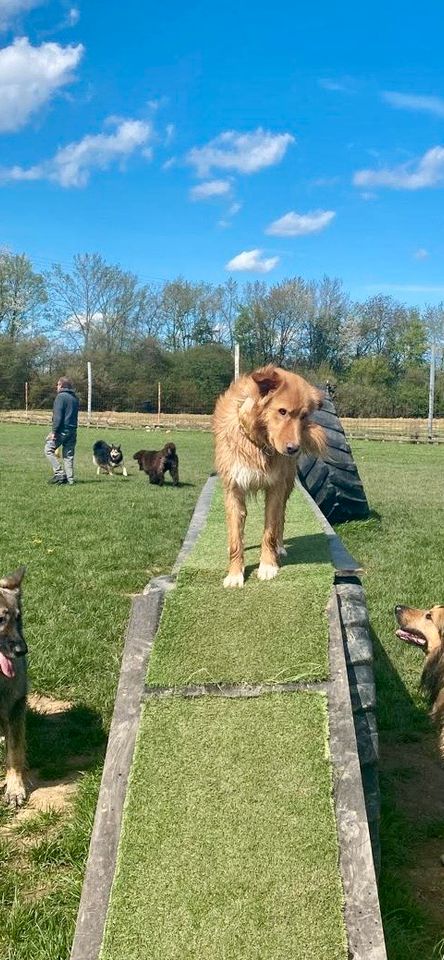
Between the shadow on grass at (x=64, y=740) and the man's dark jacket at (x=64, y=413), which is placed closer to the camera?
the shadow on grass at (x=64, y=740)

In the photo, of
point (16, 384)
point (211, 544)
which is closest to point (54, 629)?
point (211, 544)

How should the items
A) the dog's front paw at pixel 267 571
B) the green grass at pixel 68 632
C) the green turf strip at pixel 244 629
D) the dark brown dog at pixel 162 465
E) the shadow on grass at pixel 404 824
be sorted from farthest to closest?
the dark brown dog at pixel 162 465 < the dog's front paw at pixel 267 571 < the green turf strip at pixel 244 629 < the green grass at pixel 68 632 < the shadow on grass at pixel 404 824

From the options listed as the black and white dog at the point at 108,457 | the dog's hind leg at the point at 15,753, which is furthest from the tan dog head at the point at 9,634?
the black and white dog at the point at 108,457

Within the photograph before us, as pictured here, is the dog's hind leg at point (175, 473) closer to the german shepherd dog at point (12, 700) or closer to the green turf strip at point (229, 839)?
the german shepherd dog at point (12, 700)

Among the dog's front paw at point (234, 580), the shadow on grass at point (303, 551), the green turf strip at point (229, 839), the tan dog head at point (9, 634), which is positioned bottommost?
the green turf strip at point (229, 839)

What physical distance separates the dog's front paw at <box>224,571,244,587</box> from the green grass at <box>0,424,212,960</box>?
4.30 ft

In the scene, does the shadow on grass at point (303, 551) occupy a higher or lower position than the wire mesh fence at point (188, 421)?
lower

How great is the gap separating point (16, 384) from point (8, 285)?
491 inches

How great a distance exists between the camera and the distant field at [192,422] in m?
35.8

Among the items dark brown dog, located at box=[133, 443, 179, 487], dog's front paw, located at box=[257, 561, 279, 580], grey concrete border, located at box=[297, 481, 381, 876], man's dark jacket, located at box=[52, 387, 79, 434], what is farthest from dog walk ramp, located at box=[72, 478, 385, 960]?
dark brown dog, located at box=[133, 443, 179, 487]

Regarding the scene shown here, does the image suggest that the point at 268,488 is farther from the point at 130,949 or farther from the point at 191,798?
the point at 130,949

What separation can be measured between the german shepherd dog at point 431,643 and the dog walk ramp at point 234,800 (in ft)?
2.77

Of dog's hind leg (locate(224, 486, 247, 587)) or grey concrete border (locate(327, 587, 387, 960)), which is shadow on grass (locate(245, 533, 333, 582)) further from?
grey concrete border (locate(327, 587, 387, 960))

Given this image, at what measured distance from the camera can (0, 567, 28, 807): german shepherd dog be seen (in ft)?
12.3
